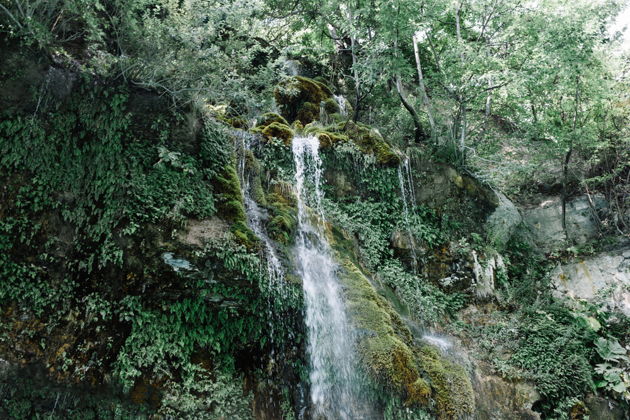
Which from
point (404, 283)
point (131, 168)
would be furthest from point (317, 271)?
point (131, 168)

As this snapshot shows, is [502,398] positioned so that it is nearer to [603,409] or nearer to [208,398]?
[603,409]

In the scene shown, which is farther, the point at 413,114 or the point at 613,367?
the point at 413,114

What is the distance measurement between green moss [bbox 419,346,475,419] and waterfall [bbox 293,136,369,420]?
1256 mm

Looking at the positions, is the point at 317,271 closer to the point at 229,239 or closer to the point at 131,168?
the point at 229,239

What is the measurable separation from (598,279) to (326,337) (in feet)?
26.4

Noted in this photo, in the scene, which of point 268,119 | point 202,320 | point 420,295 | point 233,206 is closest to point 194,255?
point 202,320

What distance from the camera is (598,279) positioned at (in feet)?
34.3

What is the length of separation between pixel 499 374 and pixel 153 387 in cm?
614

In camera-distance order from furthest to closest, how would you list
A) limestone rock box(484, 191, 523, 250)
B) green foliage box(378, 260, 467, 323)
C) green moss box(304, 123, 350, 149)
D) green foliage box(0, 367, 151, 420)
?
1. limestone rock box(484, 191, 523, 250)
2. green moss box(304, 123, 350, 149)
3. green foliage box(378, 260, 467, 323)
4. green foliage box(0, 367, 151, 420)

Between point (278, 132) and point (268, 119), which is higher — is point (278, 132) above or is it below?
below

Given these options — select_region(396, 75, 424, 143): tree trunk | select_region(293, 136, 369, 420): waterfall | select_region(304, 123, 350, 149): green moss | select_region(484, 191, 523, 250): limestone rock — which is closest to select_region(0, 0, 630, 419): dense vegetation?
select_region(293, 136, 369, 420): waterfall

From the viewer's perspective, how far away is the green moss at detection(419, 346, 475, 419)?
640cm

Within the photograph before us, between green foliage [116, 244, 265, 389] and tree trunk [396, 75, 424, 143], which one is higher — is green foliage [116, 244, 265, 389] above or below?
below

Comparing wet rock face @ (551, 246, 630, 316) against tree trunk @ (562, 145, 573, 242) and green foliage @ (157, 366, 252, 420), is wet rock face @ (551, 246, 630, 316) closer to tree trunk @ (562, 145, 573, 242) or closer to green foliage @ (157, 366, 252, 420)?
tree trunk @ (562, 145, 573, 242)
